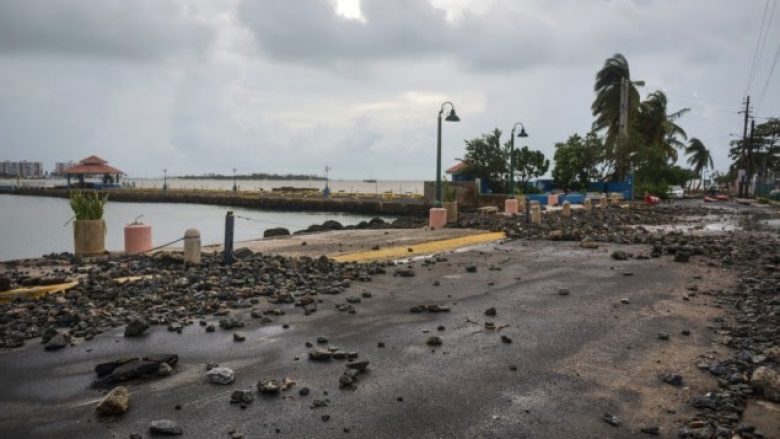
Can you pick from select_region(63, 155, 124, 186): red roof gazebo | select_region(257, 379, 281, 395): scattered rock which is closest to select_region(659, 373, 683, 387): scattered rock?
select_region(257, 379, 281, 395): scattered rock

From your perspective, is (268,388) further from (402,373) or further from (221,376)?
(402,373)

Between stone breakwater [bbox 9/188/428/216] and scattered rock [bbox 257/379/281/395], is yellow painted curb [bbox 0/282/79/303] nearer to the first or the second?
scattered rock [bbox 257/379/281/395]

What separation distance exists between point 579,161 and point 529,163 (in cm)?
529

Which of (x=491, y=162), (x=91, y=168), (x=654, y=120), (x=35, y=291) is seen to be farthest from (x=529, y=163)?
(x=91, y=168)

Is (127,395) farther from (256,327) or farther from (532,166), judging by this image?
(532,166)

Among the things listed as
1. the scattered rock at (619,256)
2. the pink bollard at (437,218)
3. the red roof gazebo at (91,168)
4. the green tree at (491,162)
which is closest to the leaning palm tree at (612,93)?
the green tree at (491,162)

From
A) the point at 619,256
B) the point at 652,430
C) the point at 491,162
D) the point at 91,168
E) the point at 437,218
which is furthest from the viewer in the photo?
the point at 91,168

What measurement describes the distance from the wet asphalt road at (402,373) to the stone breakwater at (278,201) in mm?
39689

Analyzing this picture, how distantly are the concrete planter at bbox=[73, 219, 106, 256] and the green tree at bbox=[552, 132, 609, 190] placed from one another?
40.5 metres

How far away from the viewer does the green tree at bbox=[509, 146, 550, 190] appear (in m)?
46.4

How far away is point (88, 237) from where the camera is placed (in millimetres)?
14328

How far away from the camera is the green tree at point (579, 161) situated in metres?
49.2

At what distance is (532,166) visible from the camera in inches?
1834

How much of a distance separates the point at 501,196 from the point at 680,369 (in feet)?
119
